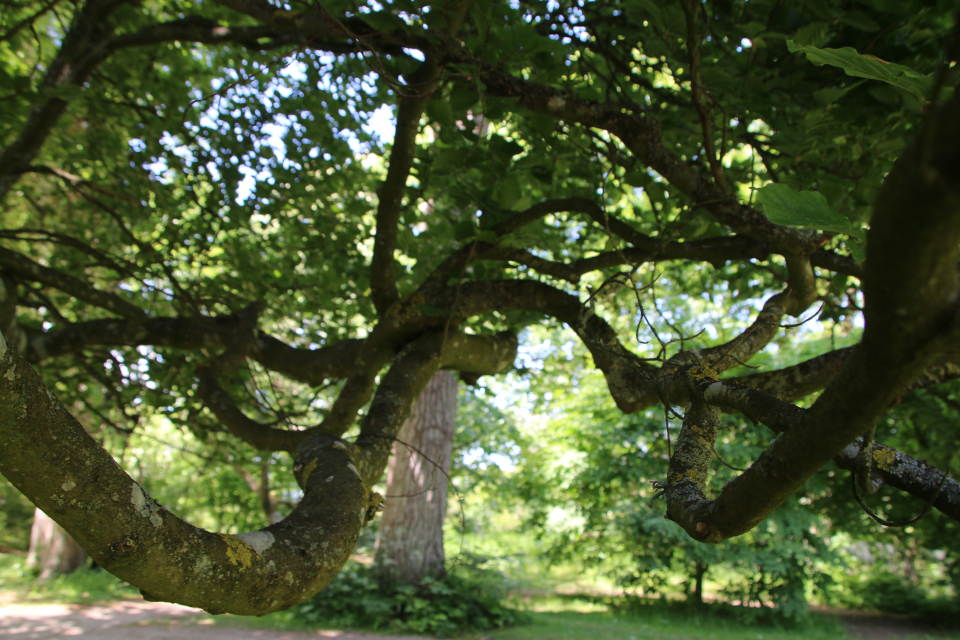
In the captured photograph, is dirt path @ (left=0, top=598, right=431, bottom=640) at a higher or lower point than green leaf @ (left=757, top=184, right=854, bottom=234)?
lower

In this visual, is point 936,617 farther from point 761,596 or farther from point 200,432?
point 200,432

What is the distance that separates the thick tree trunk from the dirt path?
114 cm

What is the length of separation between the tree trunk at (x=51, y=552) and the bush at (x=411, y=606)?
6.95 metres

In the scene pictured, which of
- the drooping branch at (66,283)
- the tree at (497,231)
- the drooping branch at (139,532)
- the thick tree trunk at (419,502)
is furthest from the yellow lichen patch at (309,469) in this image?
the thick tree trunk at (419,502)

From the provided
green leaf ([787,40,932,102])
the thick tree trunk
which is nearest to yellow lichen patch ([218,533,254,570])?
green leaf ([787,40,932,102])

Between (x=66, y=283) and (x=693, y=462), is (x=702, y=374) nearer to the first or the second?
(x=693, y=462)

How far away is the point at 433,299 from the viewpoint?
3.28 meters

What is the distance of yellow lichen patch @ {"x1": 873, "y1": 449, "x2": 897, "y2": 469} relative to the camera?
3.90 feet

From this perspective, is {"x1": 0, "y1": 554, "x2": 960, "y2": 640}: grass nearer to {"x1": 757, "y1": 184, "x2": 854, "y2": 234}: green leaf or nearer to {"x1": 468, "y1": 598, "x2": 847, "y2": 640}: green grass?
{"x1": 468, "y1": 598, "x2": 847, "y2": 640}: green grass

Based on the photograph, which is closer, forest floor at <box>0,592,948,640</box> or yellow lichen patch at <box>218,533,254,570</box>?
yellow lichen patch at <box>218,533,254,570</box>

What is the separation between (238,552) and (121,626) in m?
8.67

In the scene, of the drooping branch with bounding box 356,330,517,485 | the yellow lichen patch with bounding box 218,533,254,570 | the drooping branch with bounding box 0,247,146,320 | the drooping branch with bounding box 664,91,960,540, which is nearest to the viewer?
the drooping branch with bounding box 664,91,960,540

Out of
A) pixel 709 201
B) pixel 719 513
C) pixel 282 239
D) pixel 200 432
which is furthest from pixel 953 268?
pixel 282 239

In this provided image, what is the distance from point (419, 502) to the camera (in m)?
8.96
